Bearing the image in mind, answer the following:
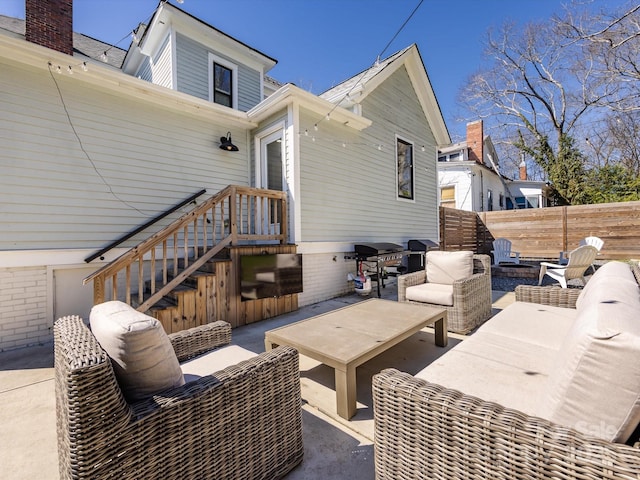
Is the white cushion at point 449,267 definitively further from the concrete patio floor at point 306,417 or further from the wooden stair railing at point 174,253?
the wooden stair railing at point 174,253

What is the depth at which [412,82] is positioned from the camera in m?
8.52

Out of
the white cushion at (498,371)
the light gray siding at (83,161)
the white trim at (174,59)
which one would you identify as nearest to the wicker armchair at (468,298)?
the white cushion at (498,371)

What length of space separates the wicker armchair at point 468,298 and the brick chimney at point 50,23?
282 inches

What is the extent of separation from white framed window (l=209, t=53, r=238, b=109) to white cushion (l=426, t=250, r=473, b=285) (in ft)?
21.2

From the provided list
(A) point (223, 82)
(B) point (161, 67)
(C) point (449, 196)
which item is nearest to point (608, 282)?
(A) point (223, 82)

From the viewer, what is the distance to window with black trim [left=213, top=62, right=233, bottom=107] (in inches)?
301

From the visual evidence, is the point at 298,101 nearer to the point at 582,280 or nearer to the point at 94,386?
the point at 94,386

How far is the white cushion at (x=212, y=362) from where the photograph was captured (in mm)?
1907

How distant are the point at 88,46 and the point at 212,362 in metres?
10.9

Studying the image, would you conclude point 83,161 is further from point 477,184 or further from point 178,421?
point 477,184

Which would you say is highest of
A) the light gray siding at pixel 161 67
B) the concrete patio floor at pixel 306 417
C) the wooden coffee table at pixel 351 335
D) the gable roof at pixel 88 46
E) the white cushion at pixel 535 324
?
the gable roof at pixel 88 46

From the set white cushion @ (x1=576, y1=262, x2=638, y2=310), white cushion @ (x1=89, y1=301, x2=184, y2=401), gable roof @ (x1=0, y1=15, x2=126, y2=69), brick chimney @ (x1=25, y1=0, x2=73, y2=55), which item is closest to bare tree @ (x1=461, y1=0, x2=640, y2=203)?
white cushion @ (x1=576, y1=262, x2=638, y2=310)

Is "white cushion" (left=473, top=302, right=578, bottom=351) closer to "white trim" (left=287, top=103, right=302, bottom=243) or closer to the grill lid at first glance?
the grill lid

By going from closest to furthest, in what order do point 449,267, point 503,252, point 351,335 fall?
point 351,335 → point 449,267 → point 503,252
